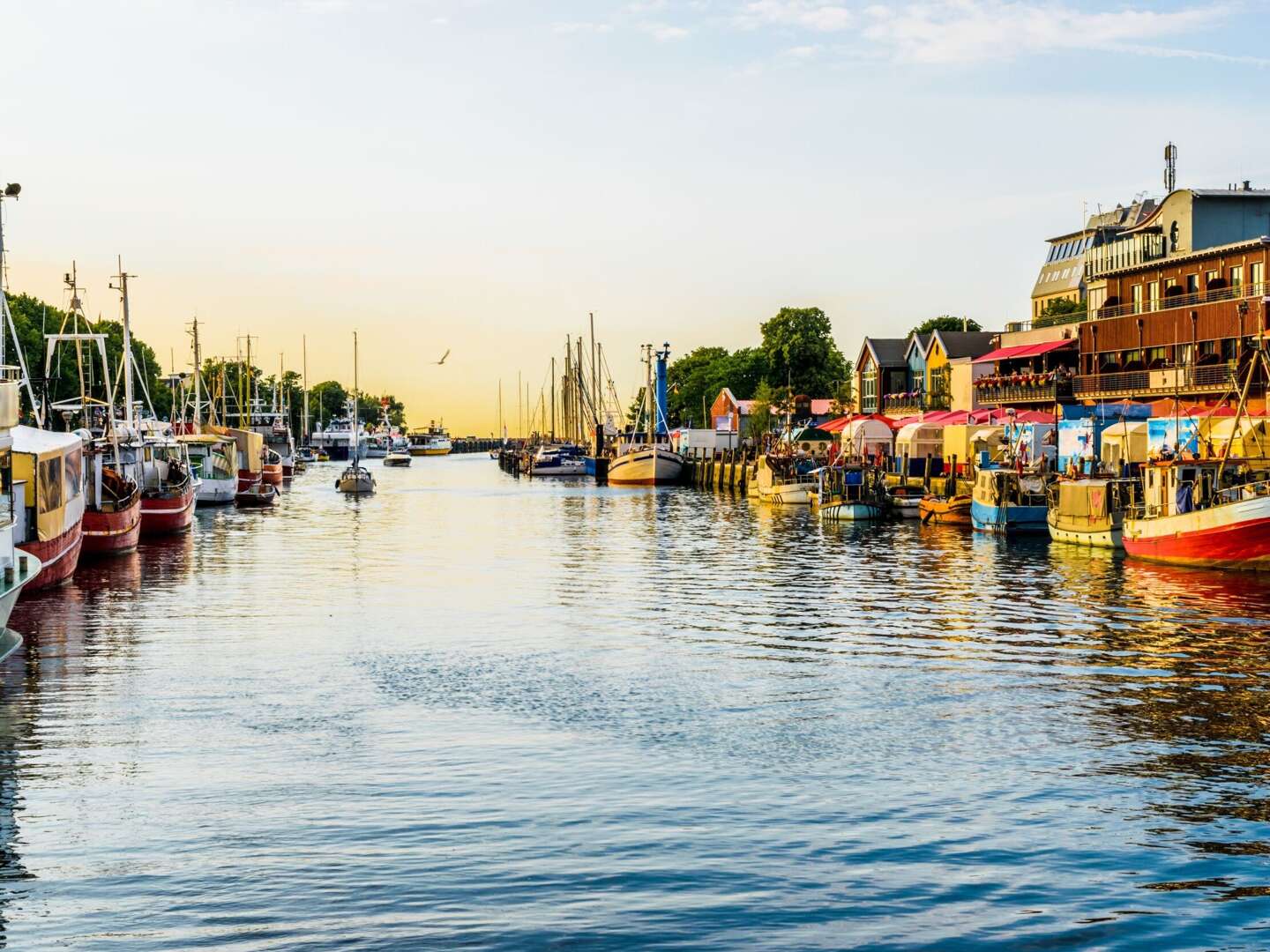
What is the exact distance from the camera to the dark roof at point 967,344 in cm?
13425

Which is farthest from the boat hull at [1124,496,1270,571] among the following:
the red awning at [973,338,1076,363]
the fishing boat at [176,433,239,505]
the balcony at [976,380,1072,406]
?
the fishing boat at [176,433,239,505]

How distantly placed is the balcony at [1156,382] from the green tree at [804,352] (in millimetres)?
91981

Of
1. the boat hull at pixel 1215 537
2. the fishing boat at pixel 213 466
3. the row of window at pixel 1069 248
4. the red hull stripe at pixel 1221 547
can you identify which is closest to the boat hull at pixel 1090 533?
the boat hull at pixel 1215 537

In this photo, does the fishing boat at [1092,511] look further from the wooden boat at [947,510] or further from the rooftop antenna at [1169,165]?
the rooftop antenna at [1169,165]

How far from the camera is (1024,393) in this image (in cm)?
10300

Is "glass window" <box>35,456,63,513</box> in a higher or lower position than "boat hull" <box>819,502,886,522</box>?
higher

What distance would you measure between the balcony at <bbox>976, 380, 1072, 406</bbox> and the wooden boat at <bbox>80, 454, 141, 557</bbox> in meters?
58.0

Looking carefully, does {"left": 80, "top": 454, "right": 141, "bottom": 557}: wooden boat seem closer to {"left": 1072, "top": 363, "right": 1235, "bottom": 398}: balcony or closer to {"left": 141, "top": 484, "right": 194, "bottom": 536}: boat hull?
{"left": 141, "top": 484, "right": 194, "bottom": 536}: boat hull

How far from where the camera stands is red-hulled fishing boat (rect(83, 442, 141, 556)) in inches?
2254

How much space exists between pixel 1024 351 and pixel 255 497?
5578 cm

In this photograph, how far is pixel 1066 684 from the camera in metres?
29.9

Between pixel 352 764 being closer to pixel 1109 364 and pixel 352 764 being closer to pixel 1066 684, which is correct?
pixel 1066 684

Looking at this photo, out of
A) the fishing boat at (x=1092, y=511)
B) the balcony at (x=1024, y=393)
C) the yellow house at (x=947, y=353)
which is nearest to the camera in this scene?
the fishing boat at (x=1092, y=511)

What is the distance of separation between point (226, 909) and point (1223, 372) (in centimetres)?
7402
